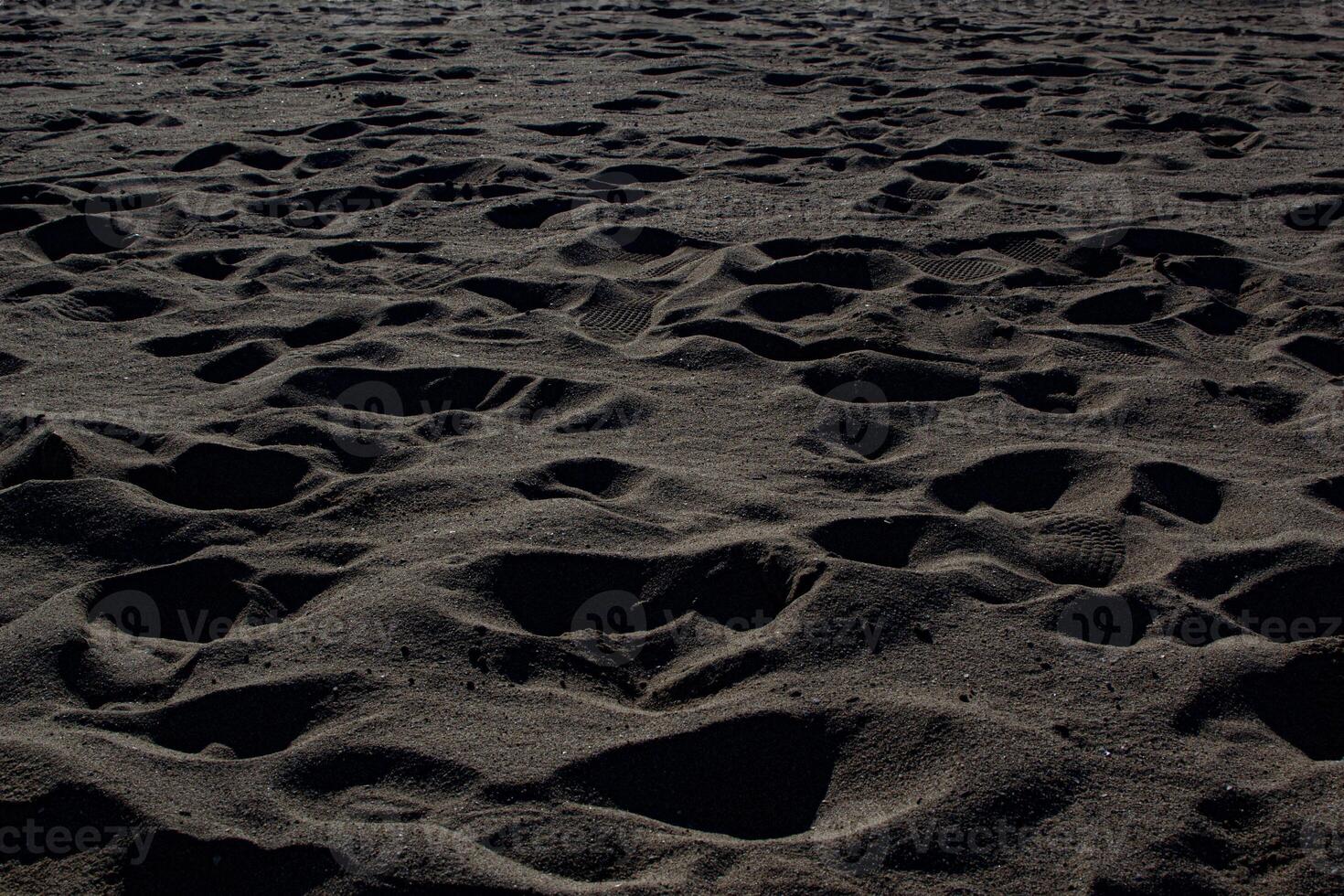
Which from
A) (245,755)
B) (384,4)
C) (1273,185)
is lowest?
(245,755)

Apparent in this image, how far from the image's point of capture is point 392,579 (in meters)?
2.34

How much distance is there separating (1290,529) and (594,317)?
2058 mm

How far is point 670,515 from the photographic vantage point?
2.57 meters

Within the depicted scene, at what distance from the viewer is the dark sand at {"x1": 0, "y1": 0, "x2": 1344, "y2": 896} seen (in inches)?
71.2

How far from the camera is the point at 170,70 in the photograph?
701cm

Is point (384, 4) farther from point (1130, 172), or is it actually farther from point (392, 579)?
point (392, 579)

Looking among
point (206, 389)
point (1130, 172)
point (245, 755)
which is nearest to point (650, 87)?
point (1130, 172)

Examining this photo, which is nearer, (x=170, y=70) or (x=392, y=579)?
(x=392, y=579)

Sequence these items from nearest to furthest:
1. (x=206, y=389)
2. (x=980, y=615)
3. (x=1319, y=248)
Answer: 1. (x=980, y=615)
2. (x=206, y=389)
3. (x=1319, y=248)

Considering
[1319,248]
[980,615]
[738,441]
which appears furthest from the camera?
[1319,248]

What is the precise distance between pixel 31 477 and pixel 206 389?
55 centimetres

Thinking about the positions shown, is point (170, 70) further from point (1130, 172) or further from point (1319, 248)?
point (1319, 248)

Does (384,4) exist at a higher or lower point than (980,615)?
higher

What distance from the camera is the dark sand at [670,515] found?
1809mm
